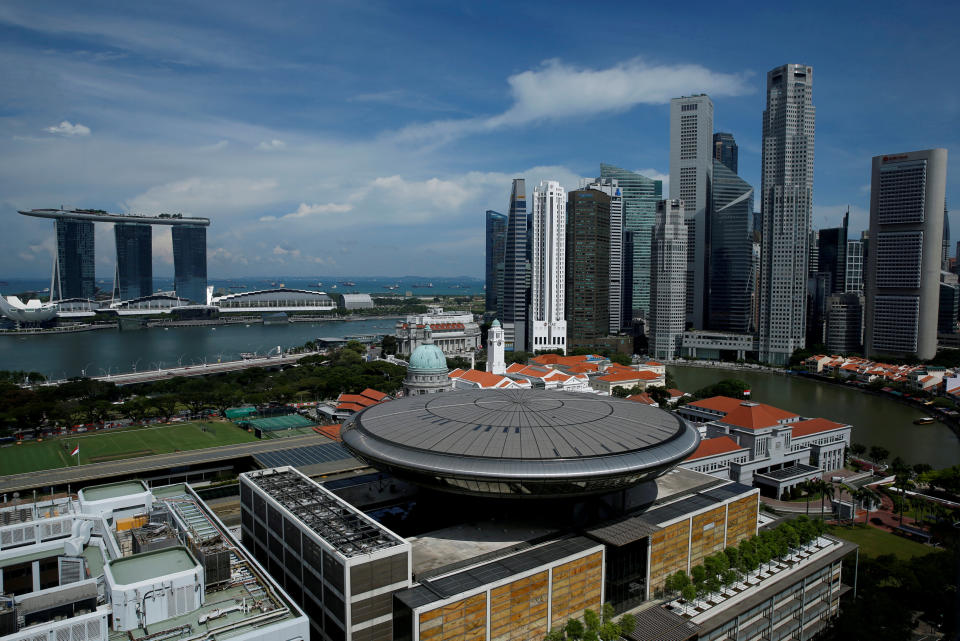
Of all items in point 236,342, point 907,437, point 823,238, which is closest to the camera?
point 907,437

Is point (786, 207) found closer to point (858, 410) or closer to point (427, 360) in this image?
point (858, 410)

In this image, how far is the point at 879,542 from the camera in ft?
86.4

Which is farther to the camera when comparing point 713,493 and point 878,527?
point 878,527

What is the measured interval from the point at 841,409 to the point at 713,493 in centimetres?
3876

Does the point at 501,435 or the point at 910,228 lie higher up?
the point at 910,228

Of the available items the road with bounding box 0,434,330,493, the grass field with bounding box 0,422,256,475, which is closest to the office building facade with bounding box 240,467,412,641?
the road with bounding box 0,434,330,493

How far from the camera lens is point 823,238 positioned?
377 feet

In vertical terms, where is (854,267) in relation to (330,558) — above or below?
above

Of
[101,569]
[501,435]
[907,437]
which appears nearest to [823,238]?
[907,437]

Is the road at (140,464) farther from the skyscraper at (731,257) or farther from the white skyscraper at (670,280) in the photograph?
the skyscraper at (731,257)

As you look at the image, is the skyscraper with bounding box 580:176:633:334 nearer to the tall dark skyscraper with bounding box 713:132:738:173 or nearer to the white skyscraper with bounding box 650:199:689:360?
the white skyscraper with bounding box 650:199:689:360

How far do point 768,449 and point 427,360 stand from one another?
2517 centimetres

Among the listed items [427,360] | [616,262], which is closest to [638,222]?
[616,262]

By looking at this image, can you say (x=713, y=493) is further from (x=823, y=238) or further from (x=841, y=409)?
(x=823, y=238)
